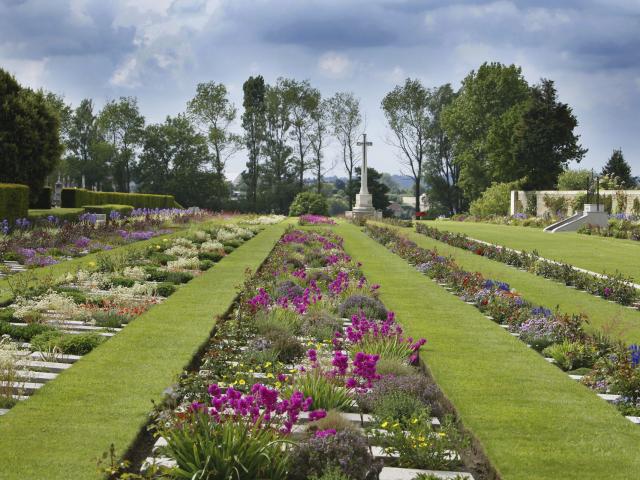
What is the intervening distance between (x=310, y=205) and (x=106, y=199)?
16.6 metres

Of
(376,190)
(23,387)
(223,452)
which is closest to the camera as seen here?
(223,452)

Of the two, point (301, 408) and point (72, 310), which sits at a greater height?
point (301, 408)

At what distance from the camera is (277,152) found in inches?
2386

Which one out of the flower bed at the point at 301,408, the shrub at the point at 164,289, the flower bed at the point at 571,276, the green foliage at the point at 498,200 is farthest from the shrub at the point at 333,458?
the green foliage at the point at 498,200

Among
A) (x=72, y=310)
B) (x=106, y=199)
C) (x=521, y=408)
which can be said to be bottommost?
(x=521, y=408)

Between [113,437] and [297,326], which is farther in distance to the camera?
[297,326]

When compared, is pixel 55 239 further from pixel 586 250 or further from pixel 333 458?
pixel 586 250

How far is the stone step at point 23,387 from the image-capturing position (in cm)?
539

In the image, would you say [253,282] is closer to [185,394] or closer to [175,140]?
[185,394]

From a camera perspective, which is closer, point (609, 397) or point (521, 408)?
point (521, 408)

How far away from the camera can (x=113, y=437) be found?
4.39 meters

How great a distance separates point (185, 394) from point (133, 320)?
11.7ft

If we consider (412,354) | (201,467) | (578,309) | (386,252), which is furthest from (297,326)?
(386,252)

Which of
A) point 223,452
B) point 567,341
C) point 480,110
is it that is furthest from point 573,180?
point 223,452
